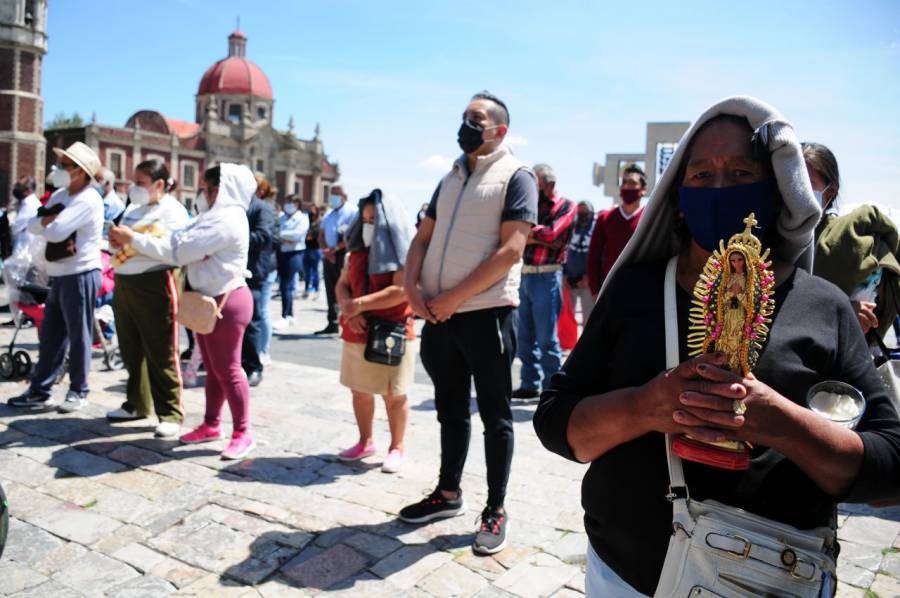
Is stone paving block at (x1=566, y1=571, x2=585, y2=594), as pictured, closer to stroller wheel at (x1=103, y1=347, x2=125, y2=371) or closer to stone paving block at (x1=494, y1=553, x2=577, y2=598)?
stone paving block at (x1=494, y1=553, x2=577, y2=598)

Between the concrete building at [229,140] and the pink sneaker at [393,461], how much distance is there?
206ft

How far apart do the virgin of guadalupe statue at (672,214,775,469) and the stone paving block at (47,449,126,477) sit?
14.1 ft

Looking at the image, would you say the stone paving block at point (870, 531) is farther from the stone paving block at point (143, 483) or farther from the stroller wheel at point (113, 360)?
the stroller wheel at point (113, 360)

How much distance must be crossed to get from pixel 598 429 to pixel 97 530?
327cm

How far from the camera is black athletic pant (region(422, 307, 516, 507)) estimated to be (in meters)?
3.76

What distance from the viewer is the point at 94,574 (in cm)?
346

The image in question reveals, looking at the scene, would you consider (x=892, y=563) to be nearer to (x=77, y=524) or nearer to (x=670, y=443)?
(x=670, y=443)

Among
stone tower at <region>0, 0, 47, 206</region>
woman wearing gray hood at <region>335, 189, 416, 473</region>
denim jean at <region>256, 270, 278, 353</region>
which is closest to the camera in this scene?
woman wearing gray hood at <region>335, 189, 416, 473</region>

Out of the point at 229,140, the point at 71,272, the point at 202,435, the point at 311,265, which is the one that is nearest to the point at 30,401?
the point at 71,272

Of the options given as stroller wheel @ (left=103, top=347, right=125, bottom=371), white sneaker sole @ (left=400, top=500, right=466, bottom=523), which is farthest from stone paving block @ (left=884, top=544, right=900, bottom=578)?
stroller wheel @ (left=103, top=347, right=125, bottom=371)

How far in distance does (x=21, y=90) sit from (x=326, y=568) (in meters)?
50.8

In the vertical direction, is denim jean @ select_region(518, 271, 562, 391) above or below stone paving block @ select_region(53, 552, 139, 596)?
above

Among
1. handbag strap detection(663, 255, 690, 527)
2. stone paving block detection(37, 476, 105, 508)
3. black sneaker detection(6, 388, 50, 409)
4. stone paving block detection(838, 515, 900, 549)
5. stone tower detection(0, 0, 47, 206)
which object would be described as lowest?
stone paving block detection(37, 476, 105, 508)

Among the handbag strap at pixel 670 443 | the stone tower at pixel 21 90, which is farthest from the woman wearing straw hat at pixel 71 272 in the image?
the stone tower at pixel 21 90
